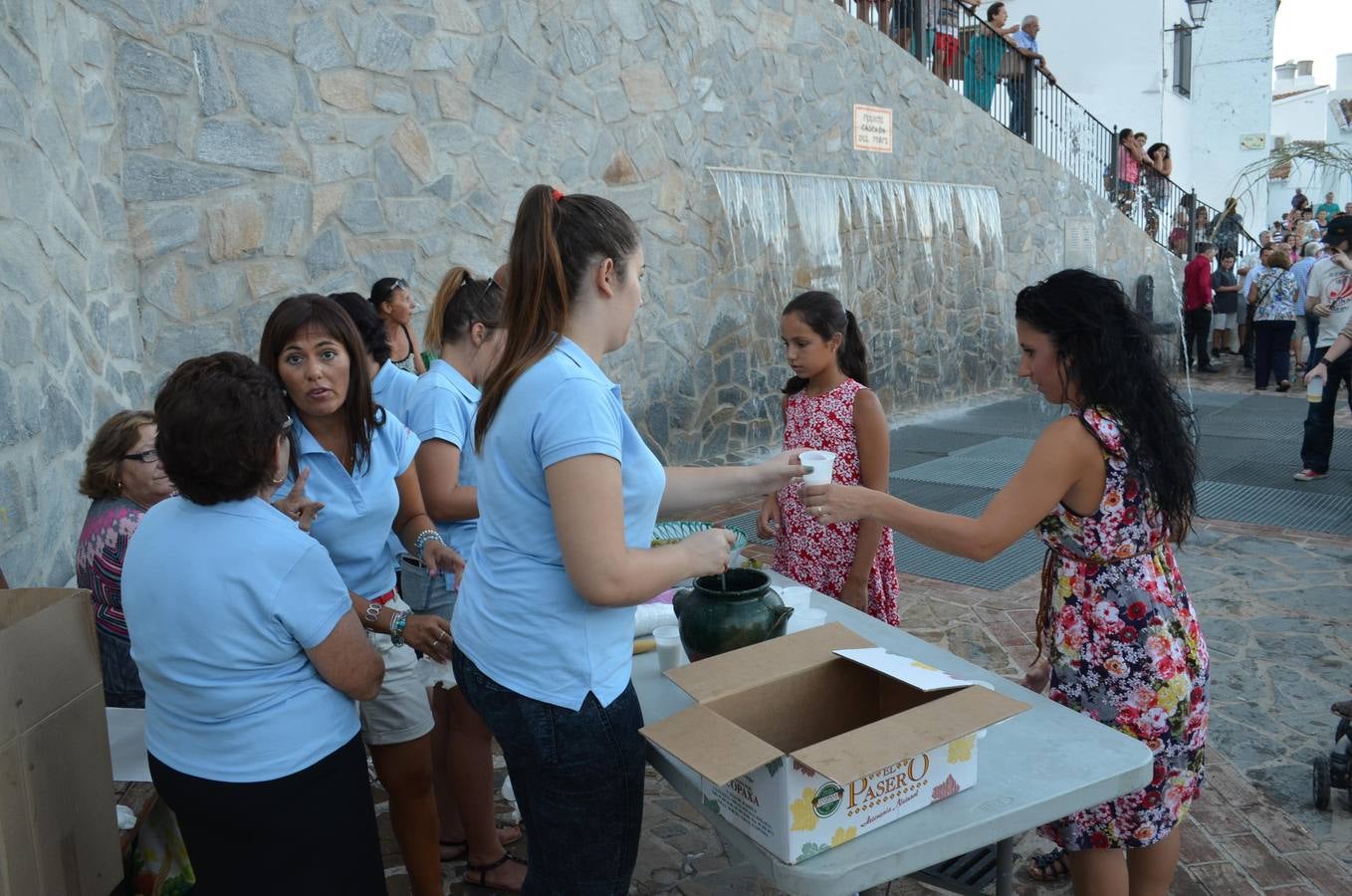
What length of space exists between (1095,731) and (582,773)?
Answer: 99cm

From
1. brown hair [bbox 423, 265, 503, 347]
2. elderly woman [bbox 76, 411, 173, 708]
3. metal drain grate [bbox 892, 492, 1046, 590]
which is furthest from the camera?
metal drain grate [bbox 892, 492, 1046, 590]

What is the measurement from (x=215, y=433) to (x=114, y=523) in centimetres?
108

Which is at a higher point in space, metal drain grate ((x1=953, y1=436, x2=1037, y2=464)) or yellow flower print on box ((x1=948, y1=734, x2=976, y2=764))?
yellow flower print on box ((x1=948, y1=734, x2=976, y2=764))

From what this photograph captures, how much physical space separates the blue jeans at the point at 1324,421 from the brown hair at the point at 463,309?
663cm

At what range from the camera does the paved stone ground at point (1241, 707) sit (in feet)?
9.60

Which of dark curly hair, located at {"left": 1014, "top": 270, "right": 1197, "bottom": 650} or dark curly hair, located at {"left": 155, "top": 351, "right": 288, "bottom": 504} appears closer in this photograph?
dark curly hair, located at {"left": 155, "top": 351, "right": 288, "bottom": 504}

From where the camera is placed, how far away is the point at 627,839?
180 centimetres

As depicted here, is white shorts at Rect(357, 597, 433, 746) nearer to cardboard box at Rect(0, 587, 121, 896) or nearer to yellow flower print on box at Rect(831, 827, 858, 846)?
cardboard box at Rect(0, 587, 121, 896)

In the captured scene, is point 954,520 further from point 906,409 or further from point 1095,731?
point 906,409

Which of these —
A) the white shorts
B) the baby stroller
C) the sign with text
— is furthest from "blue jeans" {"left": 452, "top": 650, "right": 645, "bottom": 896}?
the sign with text

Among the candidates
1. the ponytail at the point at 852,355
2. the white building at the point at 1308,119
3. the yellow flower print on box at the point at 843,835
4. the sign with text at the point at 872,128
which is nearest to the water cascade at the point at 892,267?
the sign with text at the point at 872,128

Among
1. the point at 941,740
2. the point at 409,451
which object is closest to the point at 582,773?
the point at 941,740

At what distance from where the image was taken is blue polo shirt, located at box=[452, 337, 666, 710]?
1604mm

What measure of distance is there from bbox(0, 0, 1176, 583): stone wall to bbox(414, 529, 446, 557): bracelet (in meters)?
1.32
